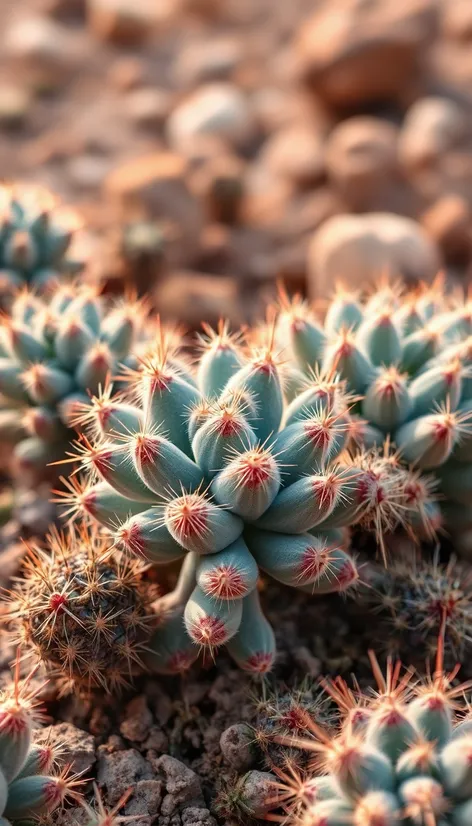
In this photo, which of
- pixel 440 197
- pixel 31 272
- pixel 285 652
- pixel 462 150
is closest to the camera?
pixel 285 652

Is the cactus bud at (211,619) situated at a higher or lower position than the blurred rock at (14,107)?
lower

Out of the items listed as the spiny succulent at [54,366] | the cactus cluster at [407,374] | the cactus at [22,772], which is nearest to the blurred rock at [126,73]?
the spiny succulent at [54,366]

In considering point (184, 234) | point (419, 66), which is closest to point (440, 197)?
point (419, 66)

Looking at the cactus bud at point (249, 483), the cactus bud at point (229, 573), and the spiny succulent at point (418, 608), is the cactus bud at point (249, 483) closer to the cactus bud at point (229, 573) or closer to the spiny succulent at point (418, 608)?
the cactus bud at point (229, 573)

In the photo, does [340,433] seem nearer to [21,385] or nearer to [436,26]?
[21,385]

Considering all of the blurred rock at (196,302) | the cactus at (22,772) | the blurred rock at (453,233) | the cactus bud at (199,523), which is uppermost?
the cactus bud at (199,523)
